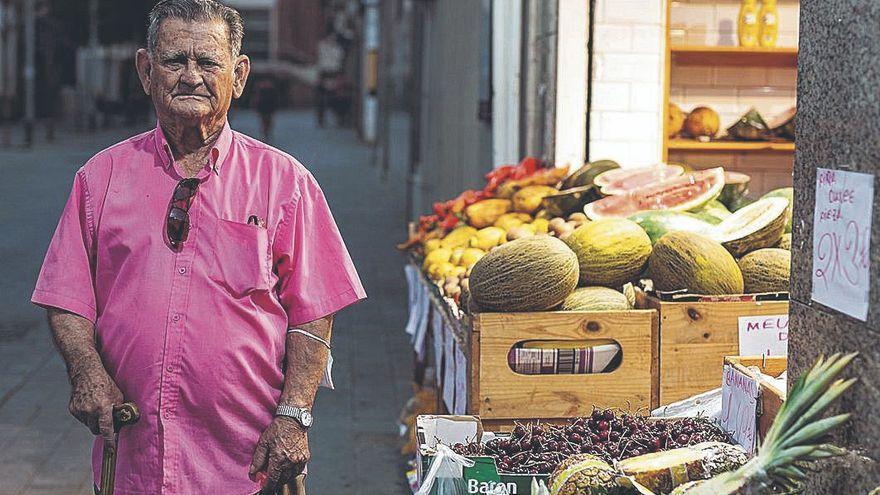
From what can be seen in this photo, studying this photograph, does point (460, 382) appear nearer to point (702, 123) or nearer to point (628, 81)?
point (628, 81)

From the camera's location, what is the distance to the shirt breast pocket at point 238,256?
3160 millimetres

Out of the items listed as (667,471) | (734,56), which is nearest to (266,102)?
(734,56)

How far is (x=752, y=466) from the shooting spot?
2422 millimetres

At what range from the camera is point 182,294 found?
3.14m

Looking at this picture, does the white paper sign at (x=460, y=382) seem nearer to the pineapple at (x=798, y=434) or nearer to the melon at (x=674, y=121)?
the pineapple at (x=798, y=434)

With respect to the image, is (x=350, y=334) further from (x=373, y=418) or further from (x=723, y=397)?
(x=723, y=397)

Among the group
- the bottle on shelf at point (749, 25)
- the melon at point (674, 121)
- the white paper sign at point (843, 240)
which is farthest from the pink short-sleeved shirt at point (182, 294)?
the bottle on shelf at point (749, 25)

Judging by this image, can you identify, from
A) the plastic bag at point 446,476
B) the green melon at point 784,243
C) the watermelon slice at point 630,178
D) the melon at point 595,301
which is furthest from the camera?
the watermelon slice at point 630,178

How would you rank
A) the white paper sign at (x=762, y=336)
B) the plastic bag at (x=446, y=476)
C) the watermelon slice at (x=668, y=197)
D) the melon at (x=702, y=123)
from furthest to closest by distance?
the melon at (x=702, y=123)
the watermelon slice at (x=668, y=197)
the white paper sign at (x=762, y=336)
the plastic bag at (x=446, y=476)

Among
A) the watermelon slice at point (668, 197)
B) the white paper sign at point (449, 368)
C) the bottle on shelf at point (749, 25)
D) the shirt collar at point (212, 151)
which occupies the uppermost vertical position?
the bottle on shelf at point (749, 25)

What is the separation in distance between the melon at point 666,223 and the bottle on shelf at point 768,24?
2.82 metres

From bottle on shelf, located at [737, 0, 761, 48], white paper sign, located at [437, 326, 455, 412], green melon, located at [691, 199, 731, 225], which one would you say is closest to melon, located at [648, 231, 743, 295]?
green melon, located at [691, 199, 731, 225]

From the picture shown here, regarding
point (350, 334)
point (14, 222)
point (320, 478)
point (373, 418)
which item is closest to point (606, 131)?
point (373, 418)

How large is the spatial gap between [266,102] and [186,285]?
31.4 metres
